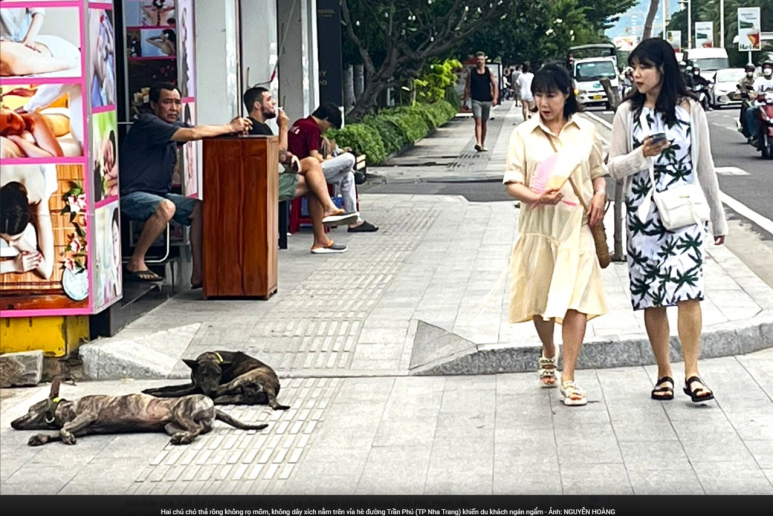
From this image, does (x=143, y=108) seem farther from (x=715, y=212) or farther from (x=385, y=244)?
(x=715, y=212)

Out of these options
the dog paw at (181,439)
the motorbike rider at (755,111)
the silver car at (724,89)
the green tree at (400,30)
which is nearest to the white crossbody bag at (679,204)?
the dog paw at (181,439)

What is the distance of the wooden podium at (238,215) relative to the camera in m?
9.42

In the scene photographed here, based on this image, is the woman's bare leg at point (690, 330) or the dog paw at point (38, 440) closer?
the dog paw at point (38, 440)

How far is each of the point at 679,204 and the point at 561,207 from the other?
1.95ft

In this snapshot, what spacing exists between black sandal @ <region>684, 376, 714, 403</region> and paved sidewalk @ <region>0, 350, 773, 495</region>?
0.05 m

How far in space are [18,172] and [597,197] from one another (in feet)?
10.1

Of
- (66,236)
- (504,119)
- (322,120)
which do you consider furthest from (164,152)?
(504,119)

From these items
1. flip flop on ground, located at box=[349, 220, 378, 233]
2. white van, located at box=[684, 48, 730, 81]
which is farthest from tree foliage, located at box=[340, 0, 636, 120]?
white van, located at box=[684, 48, 730, 81]

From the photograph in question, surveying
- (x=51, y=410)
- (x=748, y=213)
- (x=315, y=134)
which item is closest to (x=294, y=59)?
(x=315, y=134)

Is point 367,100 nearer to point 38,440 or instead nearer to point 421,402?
point 421,402

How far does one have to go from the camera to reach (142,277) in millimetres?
9328

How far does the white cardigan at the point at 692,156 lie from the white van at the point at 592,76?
44563 millimetres

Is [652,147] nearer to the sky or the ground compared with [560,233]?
nearer to the sky

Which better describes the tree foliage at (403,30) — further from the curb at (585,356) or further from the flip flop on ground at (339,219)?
the curb at (585,356)
